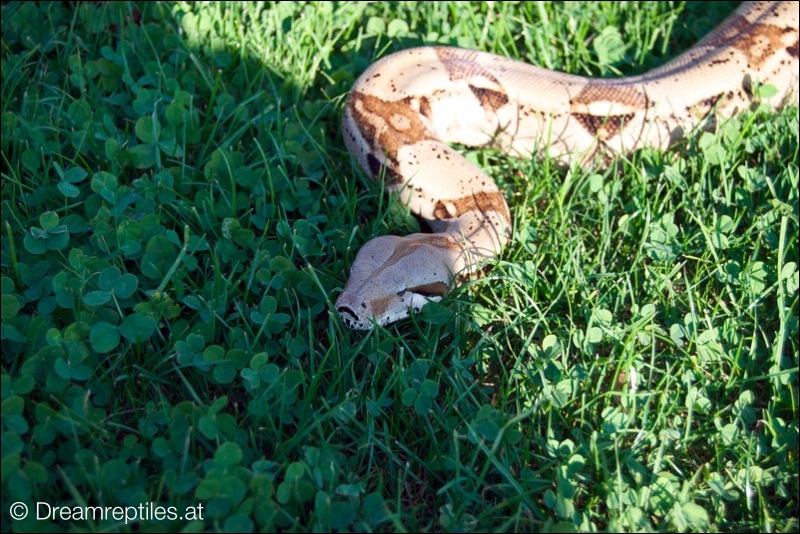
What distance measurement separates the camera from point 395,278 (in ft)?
12.5

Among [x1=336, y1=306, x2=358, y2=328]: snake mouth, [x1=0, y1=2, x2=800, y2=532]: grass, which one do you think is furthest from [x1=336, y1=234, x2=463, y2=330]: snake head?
[x1=0, y1=2, x2=800, y2=532]: grass

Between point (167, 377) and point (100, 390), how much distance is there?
0.96 ft

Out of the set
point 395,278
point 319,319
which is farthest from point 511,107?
point 319,319

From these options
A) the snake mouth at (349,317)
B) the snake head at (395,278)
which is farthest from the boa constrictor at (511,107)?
the snake mouth at (349,317)

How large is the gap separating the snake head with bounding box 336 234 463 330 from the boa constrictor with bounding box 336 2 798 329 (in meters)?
0.32

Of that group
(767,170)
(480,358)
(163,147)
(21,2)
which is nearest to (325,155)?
(163,147)

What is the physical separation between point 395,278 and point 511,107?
1.74m

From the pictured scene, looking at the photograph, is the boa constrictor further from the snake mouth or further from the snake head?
the snake mouth

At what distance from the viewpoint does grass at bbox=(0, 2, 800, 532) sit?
2969 millimetres

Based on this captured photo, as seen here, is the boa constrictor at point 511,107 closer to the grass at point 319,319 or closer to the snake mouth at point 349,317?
the grass at point 319,319

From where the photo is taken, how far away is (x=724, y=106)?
503 cm

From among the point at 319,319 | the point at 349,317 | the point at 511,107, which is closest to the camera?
the point at 349,317

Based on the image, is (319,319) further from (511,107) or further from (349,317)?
(511,107)

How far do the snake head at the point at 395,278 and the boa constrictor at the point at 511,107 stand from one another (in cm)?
32
